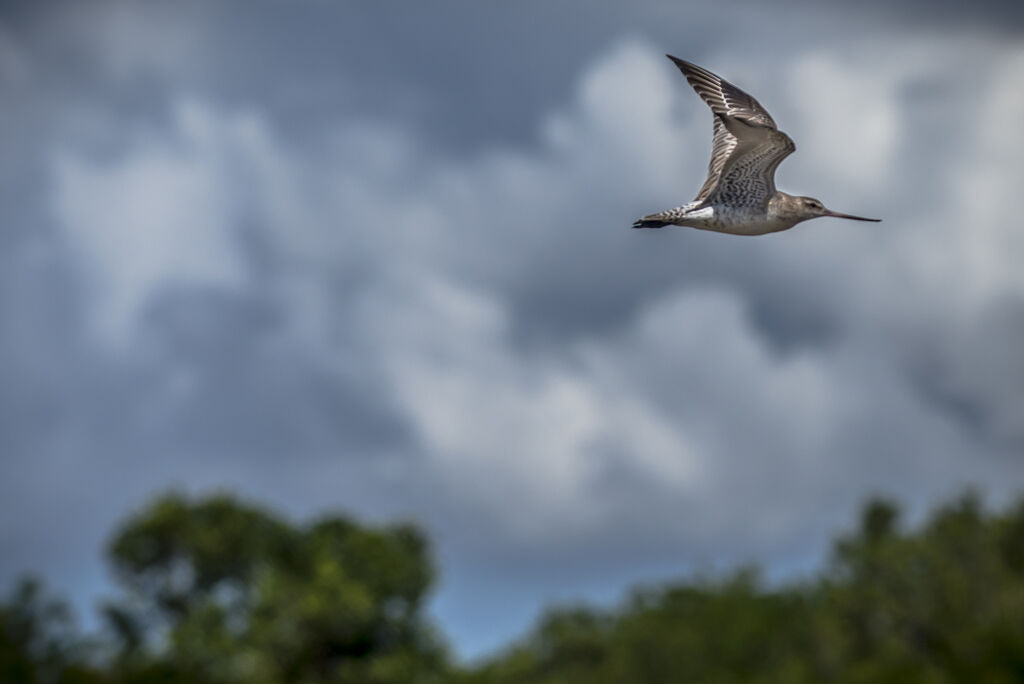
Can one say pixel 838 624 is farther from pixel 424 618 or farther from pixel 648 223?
pixel 648 223

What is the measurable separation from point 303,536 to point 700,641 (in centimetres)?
2323

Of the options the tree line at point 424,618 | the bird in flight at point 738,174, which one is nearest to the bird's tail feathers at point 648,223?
the bird in flight at point 738,174

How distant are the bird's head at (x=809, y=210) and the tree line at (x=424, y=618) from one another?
5190 cm

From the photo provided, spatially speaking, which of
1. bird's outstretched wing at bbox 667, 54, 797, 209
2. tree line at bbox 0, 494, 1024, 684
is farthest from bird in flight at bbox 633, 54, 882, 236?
tree line at bbox 0, 494, 1024, 684

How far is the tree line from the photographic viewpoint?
3189 inches

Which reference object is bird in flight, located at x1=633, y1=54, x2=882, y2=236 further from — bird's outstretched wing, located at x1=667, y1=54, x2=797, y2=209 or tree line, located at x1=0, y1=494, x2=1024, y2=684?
tree line, located at x1=0, y1=494, x2=1024, y2=684

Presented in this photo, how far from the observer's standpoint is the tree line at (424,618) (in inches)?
3189

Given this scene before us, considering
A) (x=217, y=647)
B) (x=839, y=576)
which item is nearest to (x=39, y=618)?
(x=217, y=647)

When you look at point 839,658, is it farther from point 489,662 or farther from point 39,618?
point 39,618

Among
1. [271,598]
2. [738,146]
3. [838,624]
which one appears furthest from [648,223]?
[838,624]

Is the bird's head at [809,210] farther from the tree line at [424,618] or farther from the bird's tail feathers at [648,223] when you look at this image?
the tree line at [424,618]

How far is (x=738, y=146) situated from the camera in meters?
24.5

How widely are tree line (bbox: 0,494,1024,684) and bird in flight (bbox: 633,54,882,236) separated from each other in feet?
173

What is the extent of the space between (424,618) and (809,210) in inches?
2440
